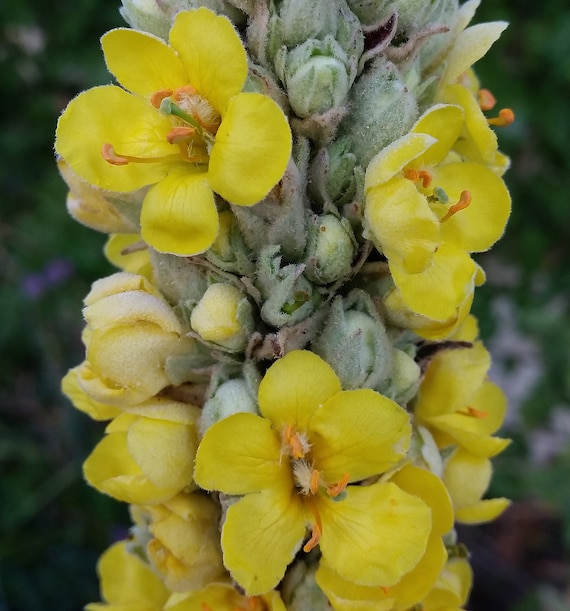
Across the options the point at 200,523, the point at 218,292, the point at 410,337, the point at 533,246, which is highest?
the point at 218,292

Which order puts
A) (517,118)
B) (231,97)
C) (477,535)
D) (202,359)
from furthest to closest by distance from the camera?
(477,535) < (517,118) < (202,359) < (231,97)

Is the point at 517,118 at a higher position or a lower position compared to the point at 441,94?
lower

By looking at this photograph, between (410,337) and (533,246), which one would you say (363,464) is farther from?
(533,246)

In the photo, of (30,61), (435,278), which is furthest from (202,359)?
(30,61)

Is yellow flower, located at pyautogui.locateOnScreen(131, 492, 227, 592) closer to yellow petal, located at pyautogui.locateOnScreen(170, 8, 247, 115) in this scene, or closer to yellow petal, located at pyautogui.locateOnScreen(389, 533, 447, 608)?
yellow petal, located at pyautogui.locateOnScreen(389, 533, 447, 608)

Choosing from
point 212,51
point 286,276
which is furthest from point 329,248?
point 212,51

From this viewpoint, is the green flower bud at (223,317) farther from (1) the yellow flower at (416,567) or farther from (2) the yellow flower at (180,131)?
(1) the yellow flower at (416,567)

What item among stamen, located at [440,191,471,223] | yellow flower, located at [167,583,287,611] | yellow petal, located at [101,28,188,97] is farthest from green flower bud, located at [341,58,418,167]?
yellow flower, located at [167,583,287,611]
